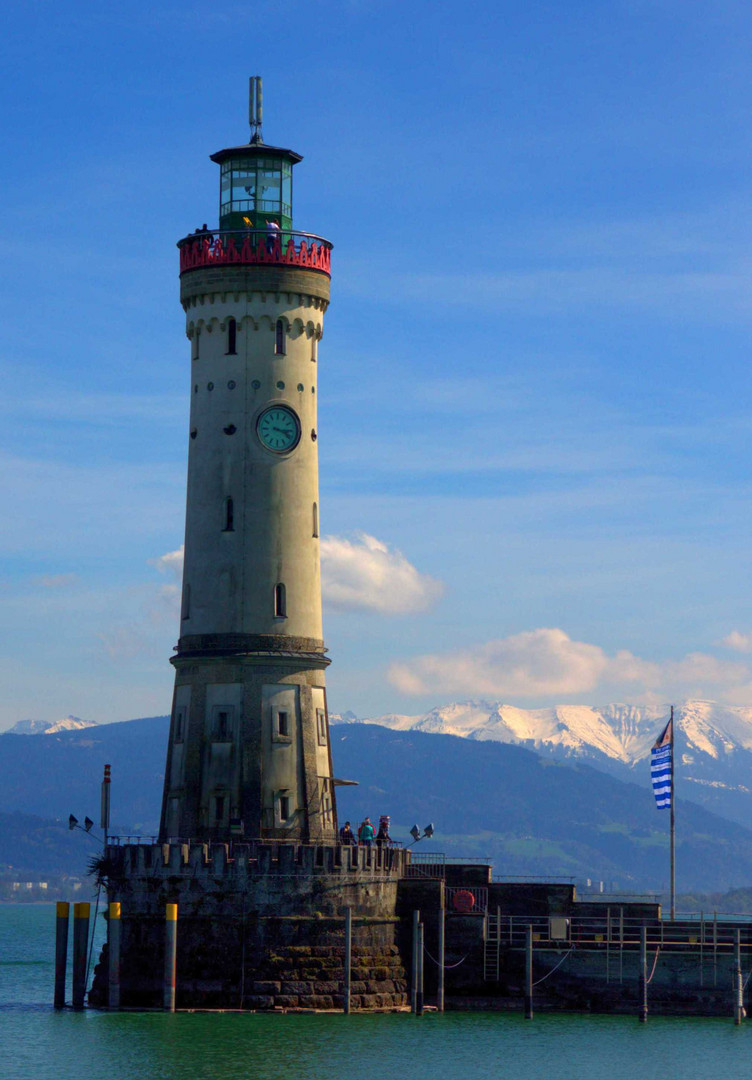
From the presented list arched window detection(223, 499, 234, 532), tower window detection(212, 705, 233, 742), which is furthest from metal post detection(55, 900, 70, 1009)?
arched window detection(223, 499, 234, 532)

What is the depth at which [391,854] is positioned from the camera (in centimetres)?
8681

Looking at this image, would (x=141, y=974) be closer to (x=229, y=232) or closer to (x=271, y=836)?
(x=271, y=836)

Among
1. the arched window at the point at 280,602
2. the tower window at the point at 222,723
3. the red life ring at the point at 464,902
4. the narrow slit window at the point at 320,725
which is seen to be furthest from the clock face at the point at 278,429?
the red life ring at the point at 464,902

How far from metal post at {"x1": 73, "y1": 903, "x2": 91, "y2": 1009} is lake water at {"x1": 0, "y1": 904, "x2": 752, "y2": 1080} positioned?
3.72 feet

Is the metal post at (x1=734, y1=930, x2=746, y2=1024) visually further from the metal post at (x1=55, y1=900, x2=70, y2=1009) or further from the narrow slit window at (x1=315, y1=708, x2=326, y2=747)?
the metal post at (x1=55, y1=900, x2=70, y2=1009)

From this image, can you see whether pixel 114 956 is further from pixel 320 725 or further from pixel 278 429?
pixel 278 429

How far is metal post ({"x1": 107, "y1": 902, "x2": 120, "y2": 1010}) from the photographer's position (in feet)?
269

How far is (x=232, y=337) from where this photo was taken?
3647 inches

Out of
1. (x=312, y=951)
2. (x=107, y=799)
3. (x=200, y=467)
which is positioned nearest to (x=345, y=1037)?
(x=312, y=951)

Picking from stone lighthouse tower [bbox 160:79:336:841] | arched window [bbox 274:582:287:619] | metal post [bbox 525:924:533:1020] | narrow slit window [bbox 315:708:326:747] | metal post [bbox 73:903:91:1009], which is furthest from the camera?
narrow slit window [bbox 315:708:326:747]

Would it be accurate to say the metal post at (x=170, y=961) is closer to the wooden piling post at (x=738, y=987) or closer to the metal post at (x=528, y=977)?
the metal post at (x=528, y=977)

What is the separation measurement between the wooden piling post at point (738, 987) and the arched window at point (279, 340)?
33.9m

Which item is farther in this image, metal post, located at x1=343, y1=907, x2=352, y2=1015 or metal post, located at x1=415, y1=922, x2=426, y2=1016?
metal post, located at x1=415, y1=922, x2=426, y2=1016

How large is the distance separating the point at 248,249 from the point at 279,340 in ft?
15.1
